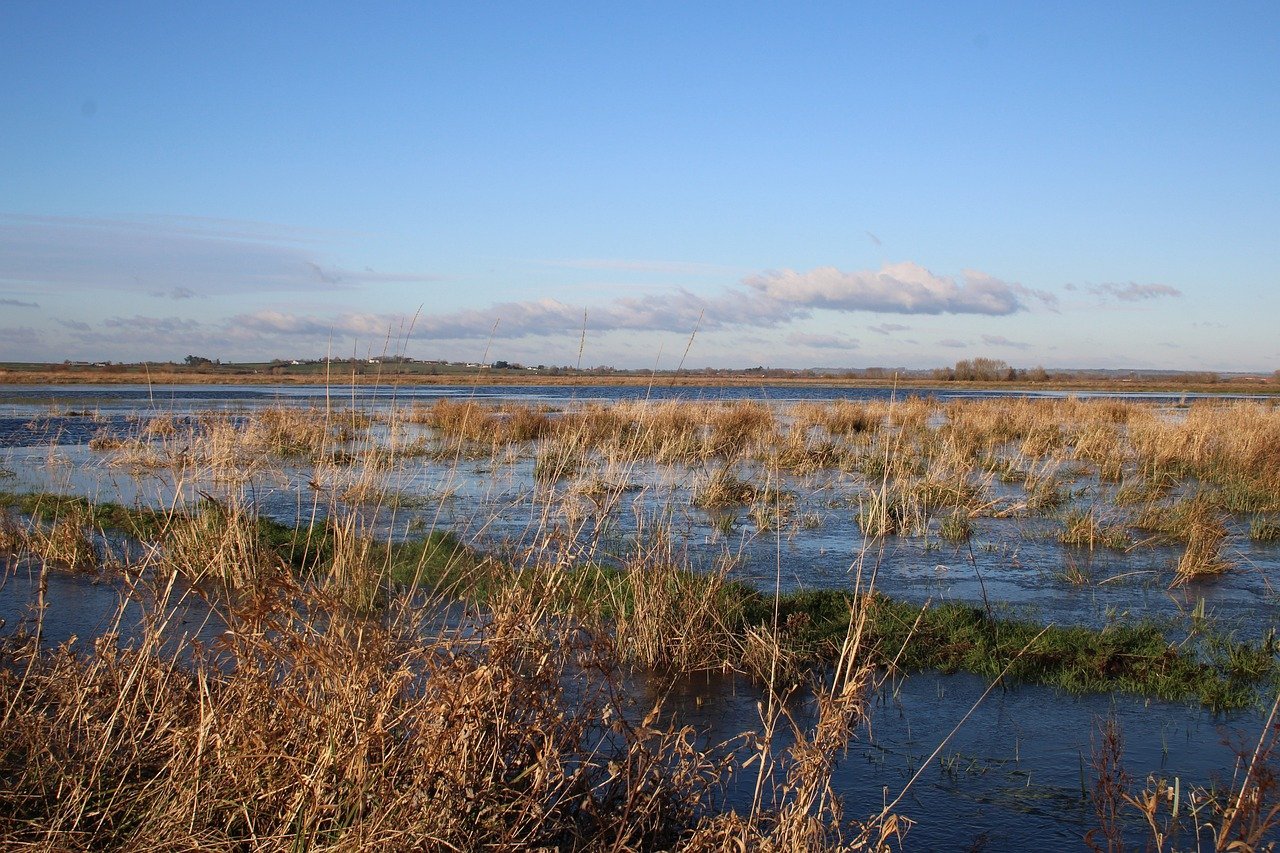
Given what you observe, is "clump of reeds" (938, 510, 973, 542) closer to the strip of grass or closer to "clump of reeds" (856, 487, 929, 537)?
"clump of reeds" (856, 487, 929, 537)

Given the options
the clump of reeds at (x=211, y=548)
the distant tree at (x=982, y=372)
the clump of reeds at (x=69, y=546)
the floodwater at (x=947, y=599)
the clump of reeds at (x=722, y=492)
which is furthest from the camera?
the distant tree at (x=982, y=372)

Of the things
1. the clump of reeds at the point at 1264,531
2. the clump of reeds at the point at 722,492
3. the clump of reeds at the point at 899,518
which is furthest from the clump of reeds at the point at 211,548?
the clump of reeds at the point at 1264,531

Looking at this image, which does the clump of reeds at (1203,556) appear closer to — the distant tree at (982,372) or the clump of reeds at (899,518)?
the clump of reeds at (899,518)

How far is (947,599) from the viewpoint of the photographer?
8.37 meters

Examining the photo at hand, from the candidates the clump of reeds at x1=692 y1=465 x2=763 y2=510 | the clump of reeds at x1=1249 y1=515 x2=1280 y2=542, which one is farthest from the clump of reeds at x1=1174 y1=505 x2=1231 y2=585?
the clump of reeds at x1=692 y1=465 x2=763 y2=510

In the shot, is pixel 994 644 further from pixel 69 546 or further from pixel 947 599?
pixel 69 546

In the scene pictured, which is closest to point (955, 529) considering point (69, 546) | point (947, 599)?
point (947, 599)

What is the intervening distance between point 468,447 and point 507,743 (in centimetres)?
1787

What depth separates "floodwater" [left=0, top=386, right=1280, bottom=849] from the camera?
189 inches

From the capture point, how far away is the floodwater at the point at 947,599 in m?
4.80

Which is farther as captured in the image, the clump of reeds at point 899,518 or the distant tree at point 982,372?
the distant tree at point 982,372

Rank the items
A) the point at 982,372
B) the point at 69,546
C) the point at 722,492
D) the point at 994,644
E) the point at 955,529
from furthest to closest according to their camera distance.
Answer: the point at 982,372, the point at 722,492, the point at 955,529, the point at 69,546, the point at 994,644

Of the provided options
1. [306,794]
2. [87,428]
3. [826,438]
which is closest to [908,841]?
[306,794]

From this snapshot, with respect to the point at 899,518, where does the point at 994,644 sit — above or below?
below
